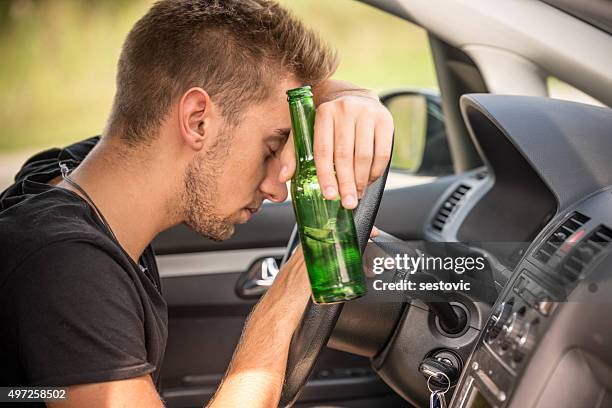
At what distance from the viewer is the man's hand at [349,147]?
1175 mm

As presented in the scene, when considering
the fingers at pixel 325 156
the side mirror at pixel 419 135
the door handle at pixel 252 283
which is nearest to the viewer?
the fingers at pixel 325 156

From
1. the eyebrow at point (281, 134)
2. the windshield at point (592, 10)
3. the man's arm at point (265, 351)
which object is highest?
the windshield at point (592, 10)

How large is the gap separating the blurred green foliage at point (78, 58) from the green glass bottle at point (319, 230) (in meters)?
4.30

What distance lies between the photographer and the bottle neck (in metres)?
1.19

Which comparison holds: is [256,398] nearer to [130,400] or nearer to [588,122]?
[130,400]

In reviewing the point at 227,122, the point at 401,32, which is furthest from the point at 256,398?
the point at 401,32

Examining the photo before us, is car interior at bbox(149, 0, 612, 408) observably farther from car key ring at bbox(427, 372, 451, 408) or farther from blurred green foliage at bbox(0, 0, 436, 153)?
blurred green foliage at bbox(0, 0, 436, 153)

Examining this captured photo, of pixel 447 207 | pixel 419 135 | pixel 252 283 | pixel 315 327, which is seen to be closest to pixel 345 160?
pixel 315 327

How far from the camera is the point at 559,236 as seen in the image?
1345 mm

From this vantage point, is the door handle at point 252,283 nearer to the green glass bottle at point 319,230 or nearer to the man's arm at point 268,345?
the man's arm at point 268,345

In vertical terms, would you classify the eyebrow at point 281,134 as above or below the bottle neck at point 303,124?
below

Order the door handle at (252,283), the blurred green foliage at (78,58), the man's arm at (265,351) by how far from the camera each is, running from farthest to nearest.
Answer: the blurred green foliage at (78,58), the door handle at (252,283), the man's arm at (265,351)

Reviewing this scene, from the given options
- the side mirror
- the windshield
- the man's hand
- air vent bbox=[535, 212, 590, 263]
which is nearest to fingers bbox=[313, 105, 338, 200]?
the man's hand

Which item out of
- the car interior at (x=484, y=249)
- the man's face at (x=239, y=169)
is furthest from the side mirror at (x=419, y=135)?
the man's face at (x=239, y=169)
